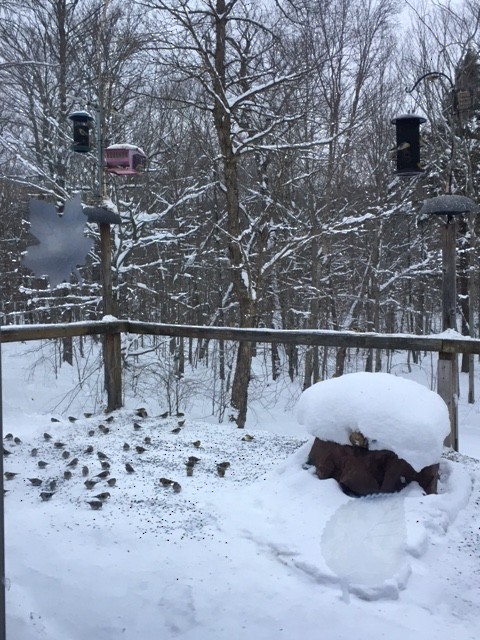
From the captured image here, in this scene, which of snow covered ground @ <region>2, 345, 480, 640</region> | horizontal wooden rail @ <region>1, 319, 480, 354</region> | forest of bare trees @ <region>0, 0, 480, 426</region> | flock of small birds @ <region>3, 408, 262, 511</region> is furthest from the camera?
forest of bare trees @ <region>0, 0, 480, 426</region>

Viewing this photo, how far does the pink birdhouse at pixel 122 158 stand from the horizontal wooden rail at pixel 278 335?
145 centimetres

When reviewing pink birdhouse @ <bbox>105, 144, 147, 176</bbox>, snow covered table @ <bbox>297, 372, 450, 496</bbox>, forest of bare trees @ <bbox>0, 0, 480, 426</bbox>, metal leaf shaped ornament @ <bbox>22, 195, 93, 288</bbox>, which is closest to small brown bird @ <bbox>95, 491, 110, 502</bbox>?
snow covered table @ <bbox>297, 372, 450, 496</bbox>

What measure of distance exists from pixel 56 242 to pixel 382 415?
257 centimetres

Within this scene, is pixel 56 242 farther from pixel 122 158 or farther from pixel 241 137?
pixel 241 137

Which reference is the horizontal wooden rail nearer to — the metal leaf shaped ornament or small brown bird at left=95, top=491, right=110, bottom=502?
the metal leaf shaped ornament

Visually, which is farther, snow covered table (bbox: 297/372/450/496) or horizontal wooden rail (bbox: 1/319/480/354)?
horizontal wooden rail (bbox: 1/319/480/354)

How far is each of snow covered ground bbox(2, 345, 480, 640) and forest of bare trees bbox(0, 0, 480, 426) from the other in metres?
4.81

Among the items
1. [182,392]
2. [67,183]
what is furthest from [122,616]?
[67,183]

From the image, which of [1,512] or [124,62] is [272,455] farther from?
[124,62]

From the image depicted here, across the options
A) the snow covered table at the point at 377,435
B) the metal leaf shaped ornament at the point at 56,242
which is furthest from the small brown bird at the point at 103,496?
the metal leaf shaped ornament at the point at 56,242

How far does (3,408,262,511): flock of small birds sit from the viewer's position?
3443mm

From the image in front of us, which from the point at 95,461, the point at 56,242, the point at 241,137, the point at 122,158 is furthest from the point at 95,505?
the point at 241,137

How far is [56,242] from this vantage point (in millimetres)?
4375

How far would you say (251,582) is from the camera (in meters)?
2.43
